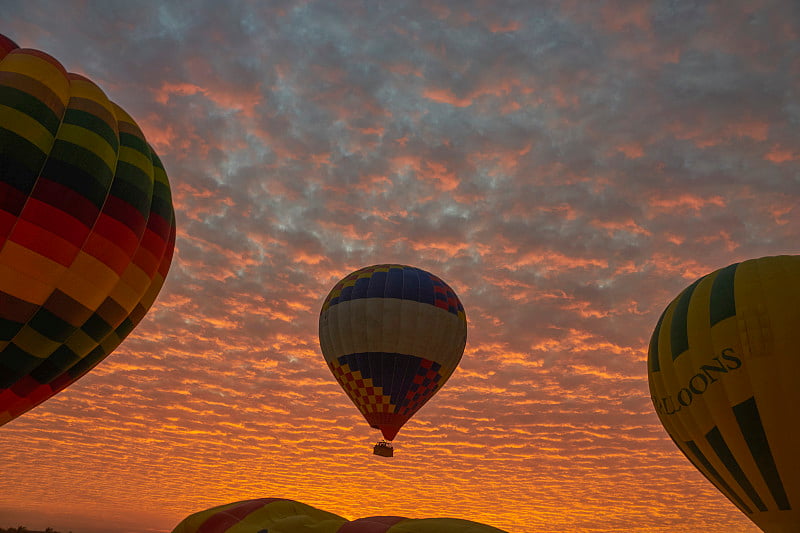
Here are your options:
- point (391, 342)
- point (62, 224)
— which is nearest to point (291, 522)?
point (62, 224)

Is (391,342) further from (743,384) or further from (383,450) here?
(743,384)

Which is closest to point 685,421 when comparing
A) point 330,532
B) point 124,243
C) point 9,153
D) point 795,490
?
point 795,490

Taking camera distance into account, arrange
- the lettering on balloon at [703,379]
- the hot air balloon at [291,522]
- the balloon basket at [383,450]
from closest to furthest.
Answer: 1. the hot air balloon at [291,522]
2. the lettering on balloon at [703,379]
3. the balloon basket at [383,450]

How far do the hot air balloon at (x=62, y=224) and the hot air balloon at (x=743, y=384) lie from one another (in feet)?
41.4

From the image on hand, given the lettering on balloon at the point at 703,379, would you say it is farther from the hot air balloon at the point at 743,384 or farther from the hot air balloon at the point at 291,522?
the hot air balloon at the point at 291,522

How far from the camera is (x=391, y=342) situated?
23266 mm

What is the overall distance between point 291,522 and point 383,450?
1710 centimetres

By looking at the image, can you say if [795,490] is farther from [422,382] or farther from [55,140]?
[55,140]

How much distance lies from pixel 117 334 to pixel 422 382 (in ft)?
43.0

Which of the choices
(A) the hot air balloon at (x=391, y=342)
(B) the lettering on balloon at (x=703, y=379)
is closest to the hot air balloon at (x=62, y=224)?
(A) the hot air balloon at (x=391, y=342)

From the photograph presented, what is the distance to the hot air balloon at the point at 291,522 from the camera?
219 inches

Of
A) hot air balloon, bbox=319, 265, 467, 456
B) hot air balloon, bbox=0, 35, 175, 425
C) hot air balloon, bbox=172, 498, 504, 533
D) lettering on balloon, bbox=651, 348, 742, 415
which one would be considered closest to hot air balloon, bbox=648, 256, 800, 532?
lettering on balloon, bbox=651, 348, 742, 415

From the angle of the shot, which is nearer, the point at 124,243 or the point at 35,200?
the point at 35,200

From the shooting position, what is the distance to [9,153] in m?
10.3
